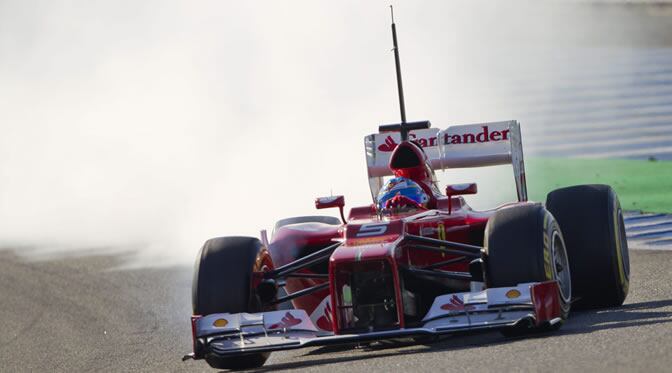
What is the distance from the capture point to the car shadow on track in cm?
953

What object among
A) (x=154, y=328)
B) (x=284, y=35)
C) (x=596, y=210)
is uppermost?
(x=284, y=35)

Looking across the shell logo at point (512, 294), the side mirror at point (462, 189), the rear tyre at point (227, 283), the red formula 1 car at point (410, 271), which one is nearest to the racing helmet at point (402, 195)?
the red formula 1 car at point (410, 271)

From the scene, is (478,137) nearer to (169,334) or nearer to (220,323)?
(169,334)

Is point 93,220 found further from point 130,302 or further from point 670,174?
point 670,174

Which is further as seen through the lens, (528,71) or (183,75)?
(528,71)

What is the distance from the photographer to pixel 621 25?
31.2m

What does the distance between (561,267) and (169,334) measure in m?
4.09

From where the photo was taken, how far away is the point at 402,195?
1123cm

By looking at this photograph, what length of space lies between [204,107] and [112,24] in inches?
165

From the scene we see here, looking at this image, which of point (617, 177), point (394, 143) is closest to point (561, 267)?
point (394, 143)

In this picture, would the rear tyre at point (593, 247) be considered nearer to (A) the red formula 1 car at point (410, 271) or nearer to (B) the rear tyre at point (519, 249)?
(A) the red formula 1 car at point (410, 271)

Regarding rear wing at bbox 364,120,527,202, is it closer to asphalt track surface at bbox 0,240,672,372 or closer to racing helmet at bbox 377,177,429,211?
racing helmet at bbox 377,177,429,211

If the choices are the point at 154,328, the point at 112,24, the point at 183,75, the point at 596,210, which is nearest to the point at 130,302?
the point at 154,328

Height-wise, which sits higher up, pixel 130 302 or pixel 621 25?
pixel 621 25
